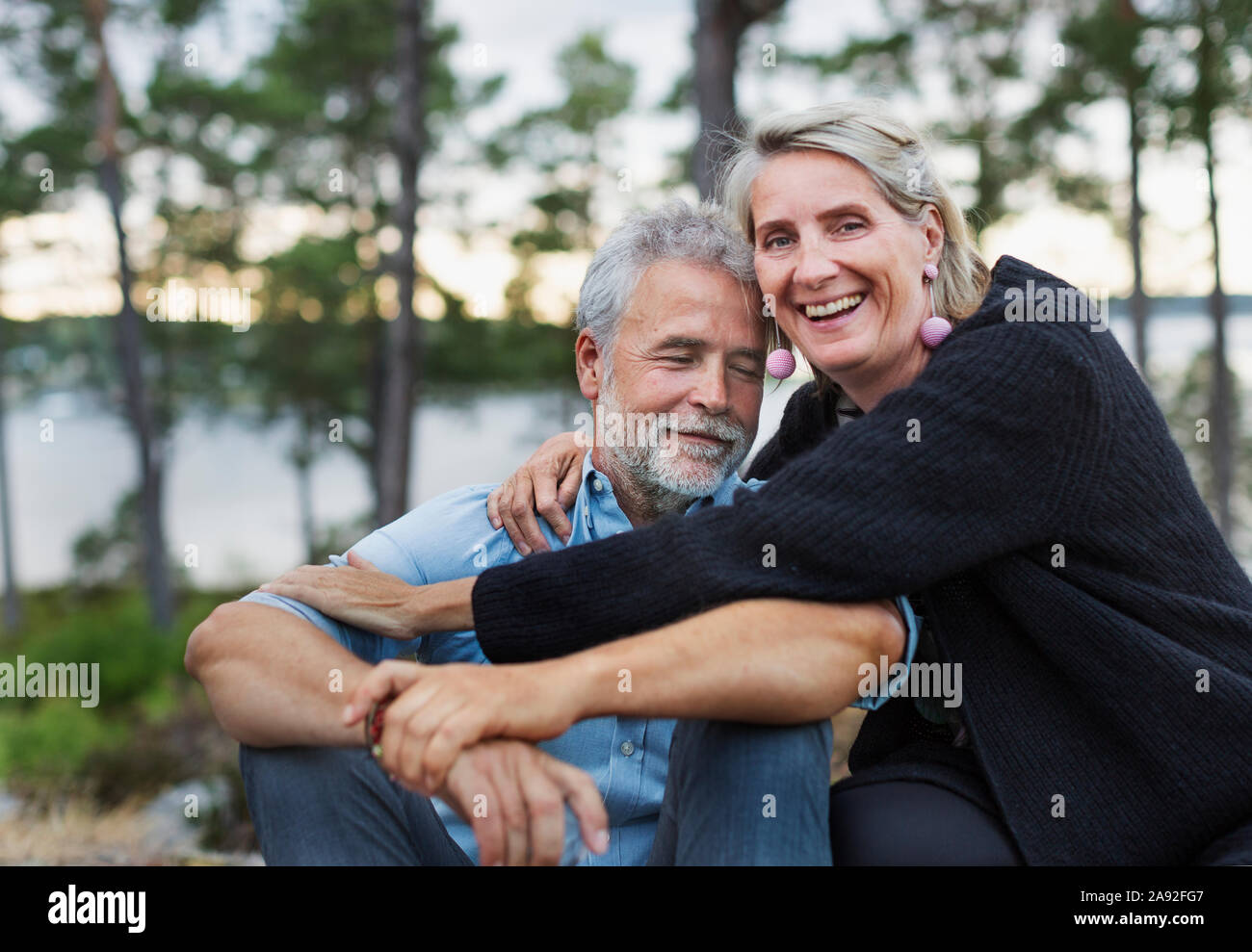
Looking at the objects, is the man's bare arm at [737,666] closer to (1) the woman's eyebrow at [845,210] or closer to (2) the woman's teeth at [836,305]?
(2) the woman's teeth at [836,305]

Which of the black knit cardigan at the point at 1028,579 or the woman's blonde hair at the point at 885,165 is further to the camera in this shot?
the woman's blonde hair at the point at 885,165

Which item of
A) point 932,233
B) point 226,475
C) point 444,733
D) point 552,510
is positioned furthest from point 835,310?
point 226,475

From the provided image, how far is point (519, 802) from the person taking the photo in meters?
1.72

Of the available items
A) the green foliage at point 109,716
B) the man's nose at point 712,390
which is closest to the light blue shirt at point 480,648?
the man's nose at point 712,390

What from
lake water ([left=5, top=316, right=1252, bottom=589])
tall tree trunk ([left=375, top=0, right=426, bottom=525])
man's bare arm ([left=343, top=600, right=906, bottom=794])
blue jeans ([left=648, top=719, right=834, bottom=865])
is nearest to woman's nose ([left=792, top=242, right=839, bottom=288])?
man's bare arm ([left=343, top=600, right=906, bottom=794])

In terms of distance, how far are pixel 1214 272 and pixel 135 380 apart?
11922 millimetres

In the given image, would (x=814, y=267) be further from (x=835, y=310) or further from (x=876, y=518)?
(x=876, y=518)

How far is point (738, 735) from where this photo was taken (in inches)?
74.6

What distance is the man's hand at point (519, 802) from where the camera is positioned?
171cm

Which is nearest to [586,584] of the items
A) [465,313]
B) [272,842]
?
[272,842]

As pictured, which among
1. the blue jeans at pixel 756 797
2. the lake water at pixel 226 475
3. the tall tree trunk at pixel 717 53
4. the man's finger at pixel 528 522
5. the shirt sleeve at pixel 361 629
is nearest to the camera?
the blue jeans at pixel 756 797

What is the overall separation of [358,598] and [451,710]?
1.81 ft

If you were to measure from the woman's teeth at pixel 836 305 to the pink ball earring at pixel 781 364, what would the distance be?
0.20 metres

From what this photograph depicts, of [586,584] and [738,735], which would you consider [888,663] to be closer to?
[738,735]
